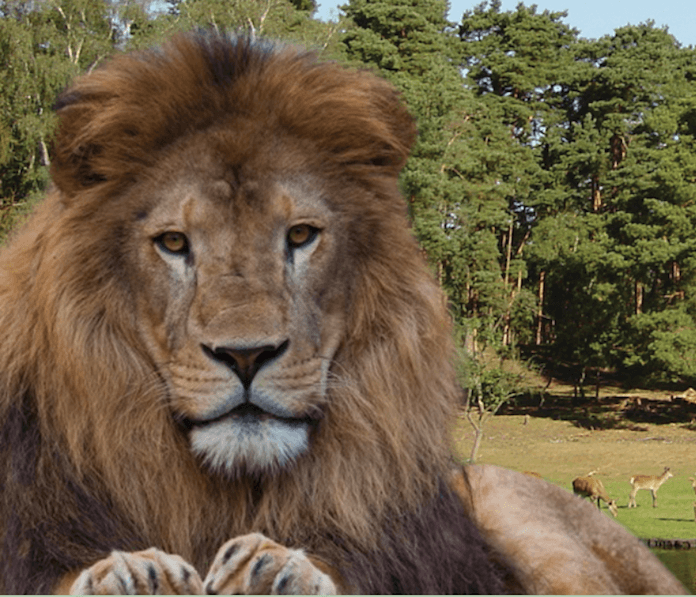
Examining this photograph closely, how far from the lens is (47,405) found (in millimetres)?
1380

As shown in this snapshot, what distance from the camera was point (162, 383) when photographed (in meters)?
1.26

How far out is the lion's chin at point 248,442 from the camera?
1186mm

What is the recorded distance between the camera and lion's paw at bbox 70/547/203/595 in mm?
1009

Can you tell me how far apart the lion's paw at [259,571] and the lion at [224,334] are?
0.34ft

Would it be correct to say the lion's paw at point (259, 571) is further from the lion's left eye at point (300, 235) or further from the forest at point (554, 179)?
the forest at point (554, 179)

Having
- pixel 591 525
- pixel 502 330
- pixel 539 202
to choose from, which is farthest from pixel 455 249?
pixel 591 525

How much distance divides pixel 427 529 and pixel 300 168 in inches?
20.0

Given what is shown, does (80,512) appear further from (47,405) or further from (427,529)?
(427,529)

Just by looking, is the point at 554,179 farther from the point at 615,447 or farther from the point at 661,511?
the point at 661,511

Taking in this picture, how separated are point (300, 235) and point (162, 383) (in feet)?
0.78

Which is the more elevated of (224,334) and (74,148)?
(74,148)

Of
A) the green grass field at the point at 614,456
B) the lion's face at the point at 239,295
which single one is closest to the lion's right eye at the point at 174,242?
the lion's face at the point at 239,295

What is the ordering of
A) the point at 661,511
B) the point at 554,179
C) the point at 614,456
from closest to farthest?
1. the point at 661,511
2. the point at 614,456
3. the point at 554,179

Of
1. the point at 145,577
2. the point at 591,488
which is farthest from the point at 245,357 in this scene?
the point at 591,488
